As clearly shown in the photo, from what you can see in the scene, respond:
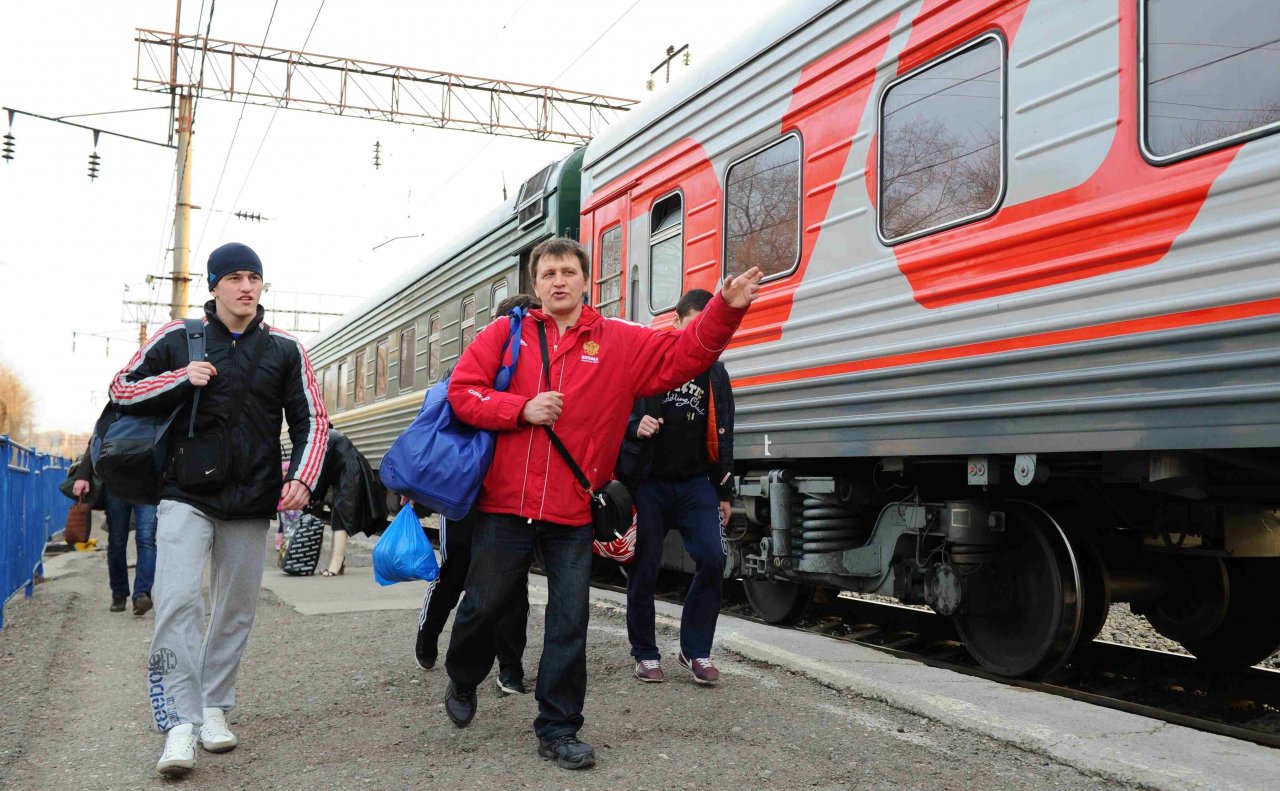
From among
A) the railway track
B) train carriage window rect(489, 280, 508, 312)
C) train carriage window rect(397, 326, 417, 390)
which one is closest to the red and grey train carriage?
the railway track

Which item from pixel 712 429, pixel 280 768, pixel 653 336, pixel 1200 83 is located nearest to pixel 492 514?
pixel 653 336

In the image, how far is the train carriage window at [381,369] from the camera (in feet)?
51.8

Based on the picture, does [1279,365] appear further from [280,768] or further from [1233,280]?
[280,768]

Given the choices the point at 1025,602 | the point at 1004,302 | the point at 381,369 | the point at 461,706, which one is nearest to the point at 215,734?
the point at 461,706

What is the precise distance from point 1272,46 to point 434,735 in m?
3.70

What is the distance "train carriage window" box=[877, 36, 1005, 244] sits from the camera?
497 cm

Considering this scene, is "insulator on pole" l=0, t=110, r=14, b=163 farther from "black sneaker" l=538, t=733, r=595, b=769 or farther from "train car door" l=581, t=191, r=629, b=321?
"black sneaker" l=538, t=733, r=595, b=769

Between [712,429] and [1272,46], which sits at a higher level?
[1272,46]

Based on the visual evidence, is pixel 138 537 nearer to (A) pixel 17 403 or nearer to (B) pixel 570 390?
(B) pixel 570 390

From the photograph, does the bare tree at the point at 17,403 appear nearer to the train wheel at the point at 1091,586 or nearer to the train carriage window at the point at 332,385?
the train carriage window at the point at 332,385

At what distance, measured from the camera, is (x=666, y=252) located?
7684 millimetres

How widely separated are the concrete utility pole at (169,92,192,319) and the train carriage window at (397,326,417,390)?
588 centimetres

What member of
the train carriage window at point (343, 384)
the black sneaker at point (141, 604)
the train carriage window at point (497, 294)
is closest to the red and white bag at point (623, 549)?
the black sneaker at point (141, 604)

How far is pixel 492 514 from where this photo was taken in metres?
3.92
